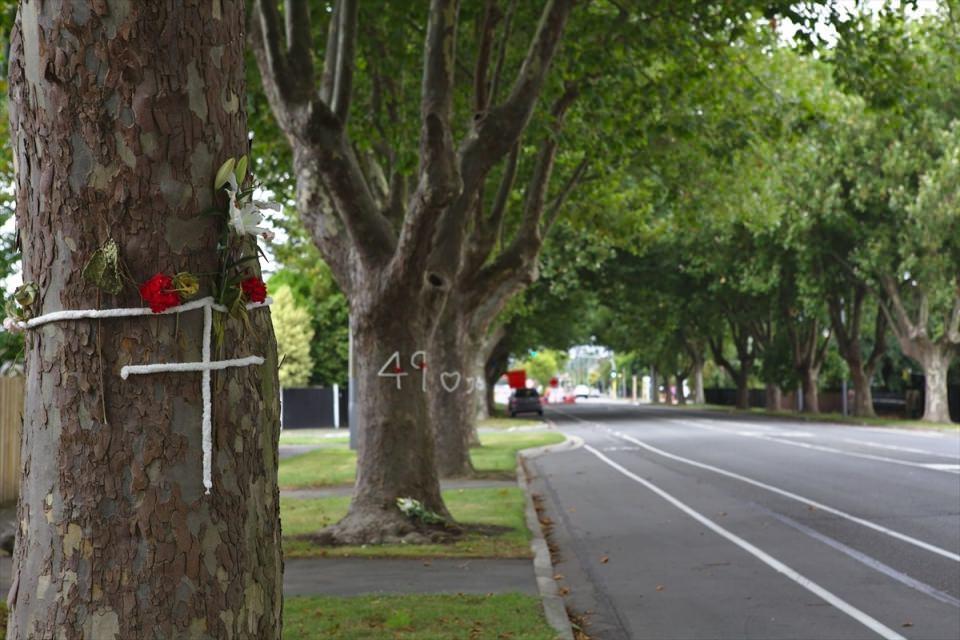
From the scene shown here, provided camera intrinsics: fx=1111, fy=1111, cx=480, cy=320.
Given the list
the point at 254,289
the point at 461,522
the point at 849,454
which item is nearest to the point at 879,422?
the point at 849,454

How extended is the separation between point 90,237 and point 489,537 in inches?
360

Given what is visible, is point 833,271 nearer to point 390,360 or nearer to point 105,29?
point 390,360

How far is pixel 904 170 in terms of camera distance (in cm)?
3494

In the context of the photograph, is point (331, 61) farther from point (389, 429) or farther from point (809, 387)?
point (809, 387)

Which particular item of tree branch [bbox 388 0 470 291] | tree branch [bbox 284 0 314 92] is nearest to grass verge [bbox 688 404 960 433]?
tree branch [bbox 388 0 470 291]

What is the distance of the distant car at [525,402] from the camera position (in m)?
56.4

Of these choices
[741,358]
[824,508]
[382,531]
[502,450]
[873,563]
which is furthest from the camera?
[741,358]

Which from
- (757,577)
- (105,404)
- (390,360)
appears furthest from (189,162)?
(390,360)

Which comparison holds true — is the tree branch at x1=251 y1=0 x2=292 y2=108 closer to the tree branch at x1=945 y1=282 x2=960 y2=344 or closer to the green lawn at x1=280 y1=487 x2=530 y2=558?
the green lawn at x1=280 y1=487 x2=530 y2=558

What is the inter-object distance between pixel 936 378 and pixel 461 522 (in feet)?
100

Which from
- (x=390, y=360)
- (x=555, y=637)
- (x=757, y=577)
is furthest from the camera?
(x=390, y=360)

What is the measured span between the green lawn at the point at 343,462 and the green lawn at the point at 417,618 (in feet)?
35.1

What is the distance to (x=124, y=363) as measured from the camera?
3.21 m

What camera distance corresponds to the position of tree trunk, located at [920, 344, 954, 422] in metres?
38.6
